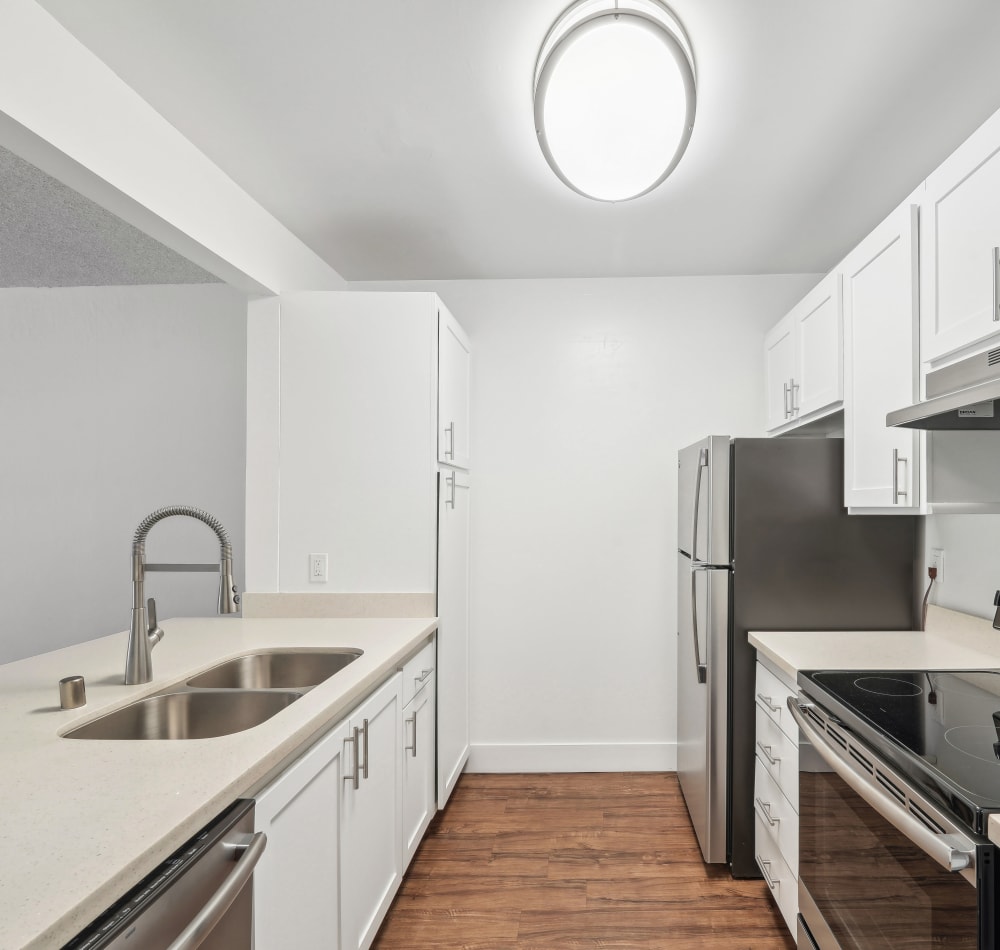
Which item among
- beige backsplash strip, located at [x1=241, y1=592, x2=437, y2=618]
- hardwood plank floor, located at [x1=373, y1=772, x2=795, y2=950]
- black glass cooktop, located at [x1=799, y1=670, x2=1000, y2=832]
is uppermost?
beige backsplash strip, located at [x1=241, y1=592, x2=437, y2=618]

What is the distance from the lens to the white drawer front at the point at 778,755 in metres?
2.03

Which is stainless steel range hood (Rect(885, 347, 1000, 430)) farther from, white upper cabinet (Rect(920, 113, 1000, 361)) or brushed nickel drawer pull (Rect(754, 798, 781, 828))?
brushed nickel drawer pull (Rect(754, 798, 781, 828))

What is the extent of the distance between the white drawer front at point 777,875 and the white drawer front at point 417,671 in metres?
1.28

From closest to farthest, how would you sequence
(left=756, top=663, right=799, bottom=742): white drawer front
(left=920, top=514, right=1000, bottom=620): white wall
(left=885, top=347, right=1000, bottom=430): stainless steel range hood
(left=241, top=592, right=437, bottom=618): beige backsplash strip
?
(left=885, top=347, right=1000, bottom=430): stainless steel range hood < (left=756, top=663, right=799, bottom=742): white drawer front < (left=920, top=514, right=1000, bottom=620): white wall < (left=241, top=592, right=437, bottom=618): beige backsplash strip

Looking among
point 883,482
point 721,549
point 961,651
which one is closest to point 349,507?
point 721,549

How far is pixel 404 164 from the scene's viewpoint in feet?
7.52

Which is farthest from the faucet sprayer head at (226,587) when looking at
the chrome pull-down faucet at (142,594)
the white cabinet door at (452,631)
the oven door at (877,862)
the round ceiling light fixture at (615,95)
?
the oven door at (877,862)

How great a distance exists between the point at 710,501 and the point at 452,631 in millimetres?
1289

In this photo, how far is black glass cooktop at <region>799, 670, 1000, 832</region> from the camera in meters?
1.21

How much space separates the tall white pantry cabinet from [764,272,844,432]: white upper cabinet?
4.97 ft

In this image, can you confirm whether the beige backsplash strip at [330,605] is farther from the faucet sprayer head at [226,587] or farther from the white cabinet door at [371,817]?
the faucet sprayer head at [226,587]

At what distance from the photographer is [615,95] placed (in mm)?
1690

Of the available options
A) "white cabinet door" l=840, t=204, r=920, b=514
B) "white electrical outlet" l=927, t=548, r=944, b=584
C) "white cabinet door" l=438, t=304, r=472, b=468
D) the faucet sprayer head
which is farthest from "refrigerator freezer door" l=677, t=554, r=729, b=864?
the faucet sprayer head

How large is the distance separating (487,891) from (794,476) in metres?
1.86
